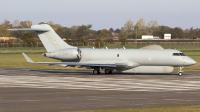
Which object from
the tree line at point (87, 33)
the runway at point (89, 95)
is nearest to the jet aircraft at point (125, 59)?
the runway at point (89, 95)

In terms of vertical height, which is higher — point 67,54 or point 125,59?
point 67,54

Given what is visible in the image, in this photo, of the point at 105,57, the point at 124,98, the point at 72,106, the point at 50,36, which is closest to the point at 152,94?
the point at 124,98

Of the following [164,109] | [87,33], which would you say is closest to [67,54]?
[164,109]

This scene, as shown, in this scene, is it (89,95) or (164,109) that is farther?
(89,95)

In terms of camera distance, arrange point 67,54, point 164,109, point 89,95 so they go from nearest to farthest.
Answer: point 164,109 < point 89,95 < point 67,54

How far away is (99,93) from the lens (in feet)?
89.6

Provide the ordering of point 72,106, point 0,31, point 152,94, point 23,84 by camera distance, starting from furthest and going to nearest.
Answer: point 0,31 → point 23,84 → point 152,94 → point 72,106

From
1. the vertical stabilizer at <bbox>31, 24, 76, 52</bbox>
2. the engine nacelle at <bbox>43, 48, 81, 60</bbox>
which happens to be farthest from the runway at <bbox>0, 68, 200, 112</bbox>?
the vertical stabilizer at <bbox>31, 24, 76, 52</bbox>

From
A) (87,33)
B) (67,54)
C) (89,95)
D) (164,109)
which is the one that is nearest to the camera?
(164,109)

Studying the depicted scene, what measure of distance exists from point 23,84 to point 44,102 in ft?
35.6

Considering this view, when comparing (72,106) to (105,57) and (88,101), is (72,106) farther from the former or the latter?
(105,57)

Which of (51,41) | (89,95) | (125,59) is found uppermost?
(51,41)

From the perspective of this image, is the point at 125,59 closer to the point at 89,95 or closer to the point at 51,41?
the point at 51,41

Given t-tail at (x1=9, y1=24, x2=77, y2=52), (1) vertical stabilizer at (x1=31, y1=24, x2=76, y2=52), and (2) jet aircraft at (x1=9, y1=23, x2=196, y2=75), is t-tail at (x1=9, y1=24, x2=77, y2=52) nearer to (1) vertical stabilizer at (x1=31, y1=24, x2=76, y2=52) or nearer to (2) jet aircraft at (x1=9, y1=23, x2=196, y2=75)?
(1) vertical stabilizer at (x1=31, y1=24, x2=76, y2=52)
